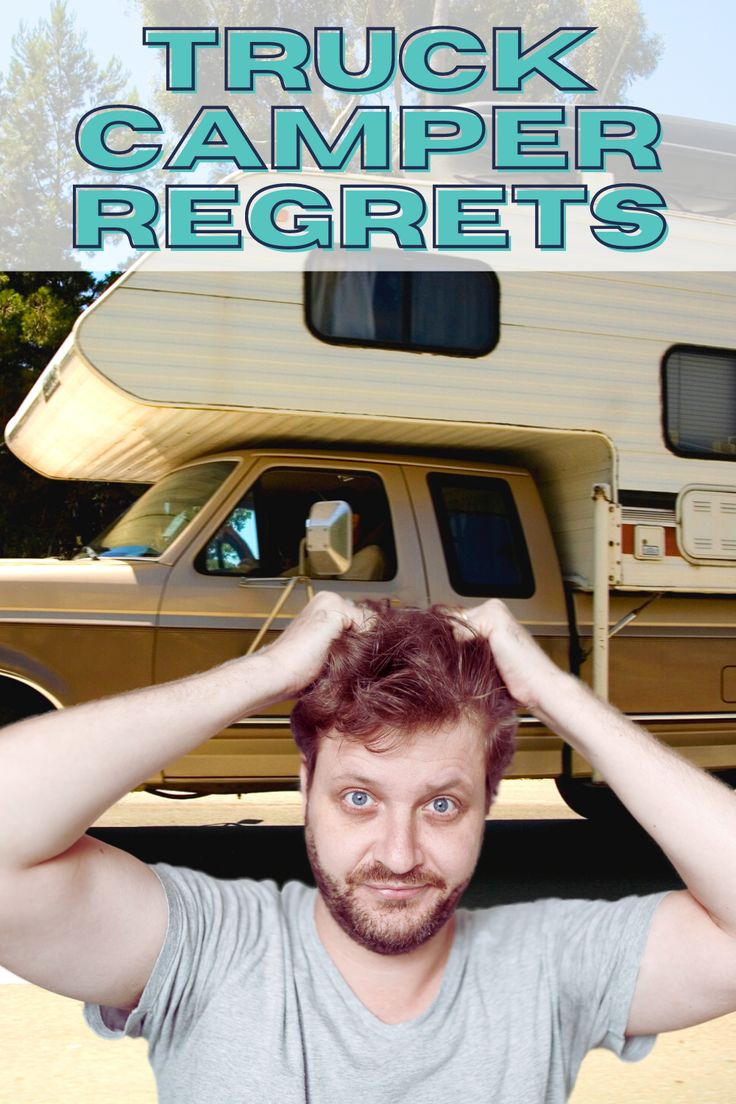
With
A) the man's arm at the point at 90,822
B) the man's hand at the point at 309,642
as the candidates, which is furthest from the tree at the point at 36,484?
the man's arm at the point at 90,822

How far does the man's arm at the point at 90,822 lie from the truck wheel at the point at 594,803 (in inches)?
210

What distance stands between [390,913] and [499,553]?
14.8 feet

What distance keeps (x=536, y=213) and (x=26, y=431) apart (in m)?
2.93

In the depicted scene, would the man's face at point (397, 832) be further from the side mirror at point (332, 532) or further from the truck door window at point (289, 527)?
the truck door window at point (289, 527)

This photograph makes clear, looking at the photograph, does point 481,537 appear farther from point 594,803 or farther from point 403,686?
point 403,686

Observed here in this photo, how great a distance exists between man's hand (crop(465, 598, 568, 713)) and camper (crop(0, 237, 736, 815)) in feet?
10.3

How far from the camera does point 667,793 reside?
1634 millimetres

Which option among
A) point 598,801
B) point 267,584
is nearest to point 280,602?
point 267,584

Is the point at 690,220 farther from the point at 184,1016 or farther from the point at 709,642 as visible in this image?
the point at 184,1016

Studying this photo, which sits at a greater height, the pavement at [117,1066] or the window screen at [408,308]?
the window screen at [408,308]

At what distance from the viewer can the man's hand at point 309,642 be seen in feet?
5.45

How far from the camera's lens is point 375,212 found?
18.7 feet

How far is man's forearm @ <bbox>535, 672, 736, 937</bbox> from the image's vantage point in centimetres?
161

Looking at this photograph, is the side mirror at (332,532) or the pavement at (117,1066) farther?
the side mirror at (332,532)
